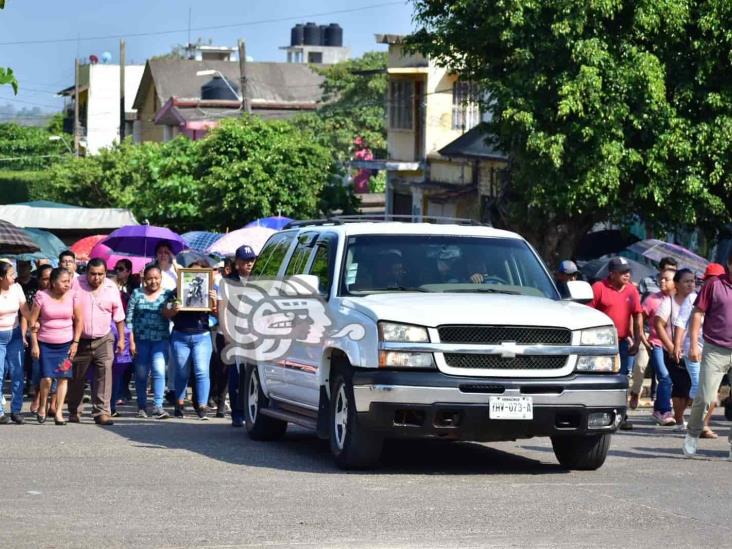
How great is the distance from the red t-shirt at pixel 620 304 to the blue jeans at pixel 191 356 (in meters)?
4.21

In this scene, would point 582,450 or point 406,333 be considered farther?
point 582,450

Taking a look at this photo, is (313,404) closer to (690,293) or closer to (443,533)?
(443,533)

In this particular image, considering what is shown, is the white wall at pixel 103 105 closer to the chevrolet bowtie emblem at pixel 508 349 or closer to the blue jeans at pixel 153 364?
the blue jeans at pixel 153 364

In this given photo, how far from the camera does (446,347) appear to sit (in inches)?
446

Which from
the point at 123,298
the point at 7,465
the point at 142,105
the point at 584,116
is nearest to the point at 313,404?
the point at 7,465

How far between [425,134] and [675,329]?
107 ft

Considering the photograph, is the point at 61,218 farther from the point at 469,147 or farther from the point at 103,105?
the point at 103,105

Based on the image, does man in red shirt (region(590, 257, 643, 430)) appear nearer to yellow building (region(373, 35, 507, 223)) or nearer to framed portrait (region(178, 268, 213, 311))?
framed portrait (region(178, 268, 213, 311))

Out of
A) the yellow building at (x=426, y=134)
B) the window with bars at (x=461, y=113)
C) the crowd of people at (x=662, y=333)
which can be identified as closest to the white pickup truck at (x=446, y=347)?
the crowd of people at (x=662, y=333)

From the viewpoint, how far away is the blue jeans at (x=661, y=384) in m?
16.8

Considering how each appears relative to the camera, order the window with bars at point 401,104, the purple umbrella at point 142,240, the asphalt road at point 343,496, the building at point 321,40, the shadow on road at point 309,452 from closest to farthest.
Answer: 1. the asphalt road at point 343,496
2. the shadow on road at point 309,452
3. the purple umbrella at point 142,240
4. the window with bars at point 401,104
5. the building at point 321,40

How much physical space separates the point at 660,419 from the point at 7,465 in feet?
24.9

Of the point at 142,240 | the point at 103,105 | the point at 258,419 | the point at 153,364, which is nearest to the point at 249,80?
the point at 103,105

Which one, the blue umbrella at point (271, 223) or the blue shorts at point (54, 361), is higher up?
the blue umbrella at point (271, 223)
